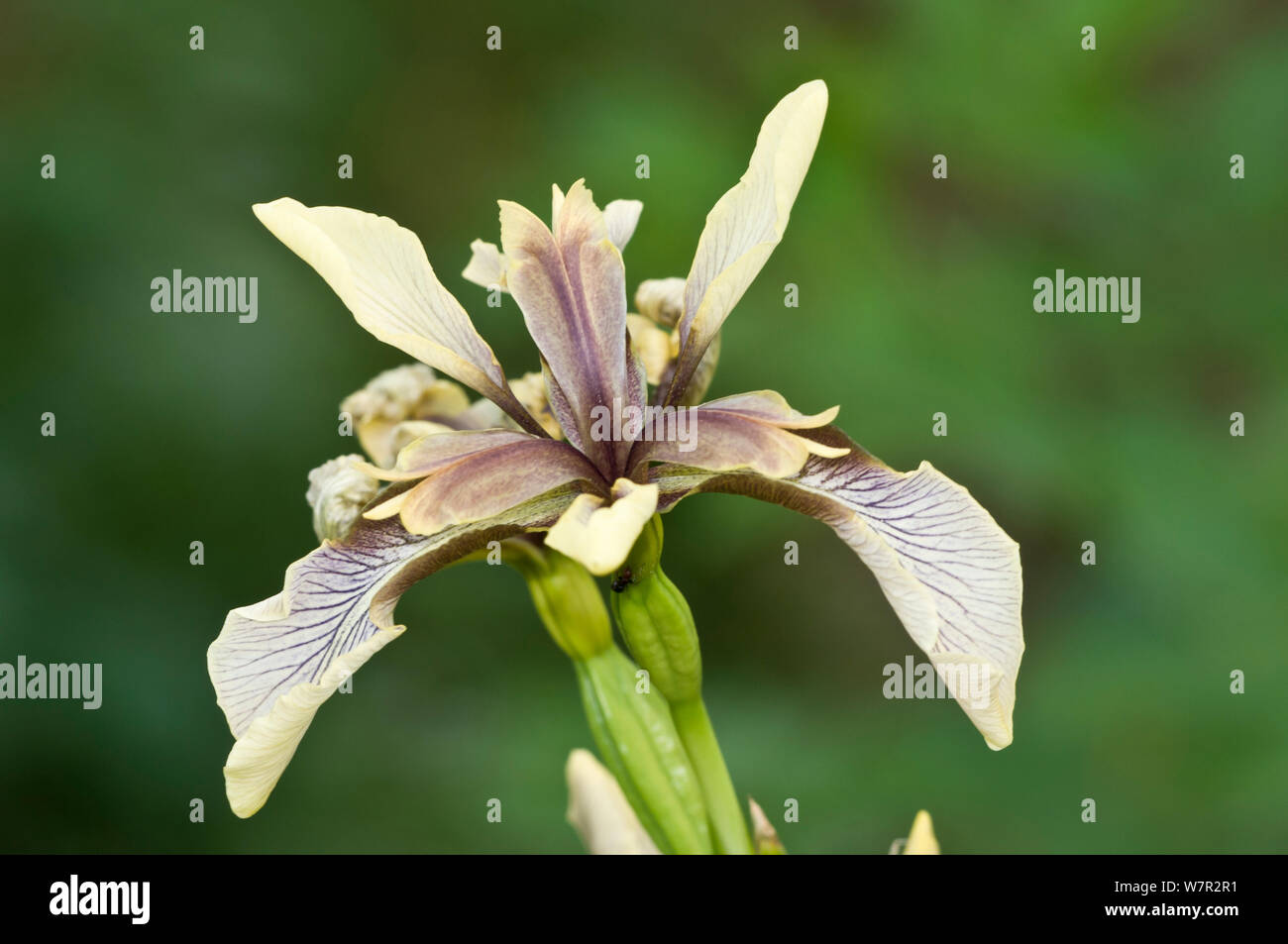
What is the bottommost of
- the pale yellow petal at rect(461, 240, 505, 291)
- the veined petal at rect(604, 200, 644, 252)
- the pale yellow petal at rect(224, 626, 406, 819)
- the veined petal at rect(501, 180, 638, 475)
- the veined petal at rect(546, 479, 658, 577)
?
the pale yellow petal at rect(224, 626, 406, 819)

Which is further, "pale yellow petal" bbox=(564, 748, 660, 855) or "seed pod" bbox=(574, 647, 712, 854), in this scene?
"seed pod" bbox=(574, 647, 712, 854)

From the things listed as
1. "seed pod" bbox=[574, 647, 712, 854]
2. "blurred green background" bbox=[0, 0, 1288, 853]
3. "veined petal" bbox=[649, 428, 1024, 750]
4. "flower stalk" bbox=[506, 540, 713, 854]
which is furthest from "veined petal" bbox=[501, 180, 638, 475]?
"blurred green background" bbox=[0, 0, 1288, 853]

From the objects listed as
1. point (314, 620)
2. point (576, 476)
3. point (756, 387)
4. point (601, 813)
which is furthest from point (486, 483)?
point (756, 387)

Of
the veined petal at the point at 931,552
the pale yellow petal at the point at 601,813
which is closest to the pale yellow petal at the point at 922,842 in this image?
the veined petal at the point at 931,552

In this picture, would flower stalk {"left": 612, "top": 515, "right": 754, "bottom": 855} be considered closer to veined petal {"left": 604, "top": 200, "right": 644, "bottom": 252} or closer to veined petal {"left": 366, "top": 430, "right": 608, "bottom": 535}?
veined petal {"left": 366, "top": 430, "right": 608, "bottom": 535}

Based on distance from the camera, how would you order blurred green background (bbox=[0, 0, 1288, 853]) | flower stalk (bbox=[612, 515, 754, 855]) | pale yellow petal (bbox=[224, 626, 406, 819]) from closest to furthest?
pale yellow petal (bbox=[224, 626, 406, 819]) → flower stalk (bbox=[612, 515, 754, 855]) → blurred green background (bbox=[0, 0, 1288, 853])
